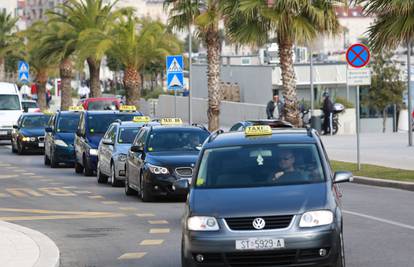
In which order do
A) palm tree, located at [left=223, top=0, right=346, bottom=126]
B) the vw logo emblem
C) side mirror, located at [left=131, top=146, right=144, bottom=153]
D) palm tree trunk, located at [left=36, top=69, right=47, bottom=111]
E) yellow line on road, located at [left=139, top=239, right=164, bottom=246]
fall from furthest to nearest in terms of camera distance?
palm tree trunk, located at [left=36, top=69, right=47, bottom=111], palm tree, located at [left=223, top=0, right=346, bottom=126], side mirror, located at [left=131, top=146, right=144, bottom=153], yellow line on road, located at [left=139, top=239, right=164, bottom=246], the vw logo emblem

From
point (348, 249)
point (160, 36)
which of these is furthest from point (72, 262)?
point (160, 36)

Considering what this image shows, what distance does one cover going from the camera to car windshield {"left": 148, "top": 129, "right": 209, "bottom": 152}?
2411 centimetres

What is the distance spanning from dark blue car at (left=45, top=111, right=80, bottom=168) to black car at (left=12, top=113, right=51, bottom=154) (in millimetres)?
5063

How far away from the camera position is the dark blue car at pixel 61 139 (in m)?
36.1

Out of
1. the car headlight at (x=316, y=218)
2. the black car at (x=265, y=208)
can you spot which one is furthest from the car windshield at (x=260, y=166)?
the car headlight at (x=316, y=218)

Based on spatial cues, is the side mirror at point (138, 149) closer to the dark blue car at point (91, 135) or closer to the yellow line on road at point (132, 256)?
the dark blue car at point (91, 135)

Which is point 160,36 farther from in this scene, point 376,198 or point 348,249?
point 348,249

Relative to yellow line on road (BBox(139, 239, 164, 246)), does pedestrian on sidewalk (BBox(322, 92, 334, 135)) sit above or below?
below

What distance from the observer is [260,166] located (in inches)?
522

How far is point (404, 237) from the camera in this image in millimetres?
15977

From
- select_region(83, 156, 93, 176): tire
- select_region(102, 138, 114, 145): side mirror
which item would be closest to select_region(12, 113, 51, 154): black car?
select_region(83, 156, 93, 176): tire

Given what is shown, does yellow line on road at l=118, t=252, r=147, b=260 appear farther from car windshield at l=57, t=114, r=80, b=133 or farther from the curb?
car windshield at l=57, t=114, r=80, b=133

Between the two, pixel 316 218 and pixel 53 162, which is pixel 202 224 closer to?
pixel 316 218

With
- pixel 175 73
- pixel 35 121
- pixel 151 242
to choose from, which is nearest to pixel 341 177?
pixel 151 242
